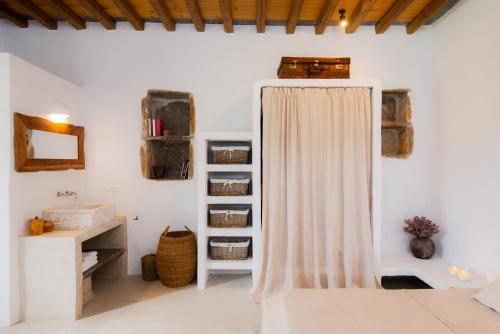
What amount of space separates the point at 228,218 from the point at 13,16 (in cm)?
295

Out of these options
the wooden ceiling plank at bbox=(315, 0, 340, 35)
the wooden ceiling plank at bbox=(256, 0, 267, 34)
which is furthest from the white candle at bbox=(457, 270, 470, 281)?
the wooden ceiling plank at bbox=(256, 0, 267, 34)

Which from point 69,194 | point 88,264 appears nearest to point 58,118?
point 69,194

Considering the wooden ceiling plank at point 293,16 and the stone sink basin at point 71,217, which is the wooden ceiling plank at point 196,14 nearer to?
the wooden ceiling plank at point 293,16

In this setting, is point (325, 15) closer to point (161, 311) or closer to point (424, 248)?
point (424, 248)

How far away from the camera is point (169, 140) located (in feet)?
10.5

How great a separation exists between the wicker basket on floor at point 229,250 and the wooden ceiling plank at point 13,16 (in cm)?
300

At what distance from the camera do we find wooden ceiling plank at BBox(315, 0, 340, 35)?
8.73 feet

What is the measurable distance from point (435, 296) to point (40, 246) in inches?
110

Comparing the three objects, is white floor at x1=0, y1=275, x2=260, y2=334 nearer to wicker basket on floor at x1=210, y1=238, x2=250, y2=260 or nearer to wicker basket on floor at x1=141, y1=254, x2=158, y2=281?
wicker basket on floor at x1=141, y1=254, x2=158, y2=281

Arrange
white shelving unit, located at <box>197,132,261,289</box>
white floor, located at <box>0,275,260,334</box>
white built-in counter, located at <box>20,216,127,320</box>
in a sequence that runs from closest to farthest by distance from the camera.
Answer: white floor, located at <box>0,275,260,334</box> < white built-in counter, located at <box>20,216,127,320</box> < white shelving unit, located at <box>197,132,261,289</box>

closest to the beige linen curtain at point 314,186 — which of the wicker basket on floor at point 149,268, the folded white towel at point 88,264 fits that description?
the wicker basket on floor at point 149,268

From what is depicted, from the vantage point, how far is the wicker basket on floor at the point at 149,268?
301 cm

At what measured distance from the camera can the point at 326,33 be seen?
3225 mm

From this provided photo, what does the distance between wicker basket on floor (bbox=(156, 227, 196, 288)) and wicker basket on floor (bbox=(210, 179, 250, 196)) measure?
1.78 ft
